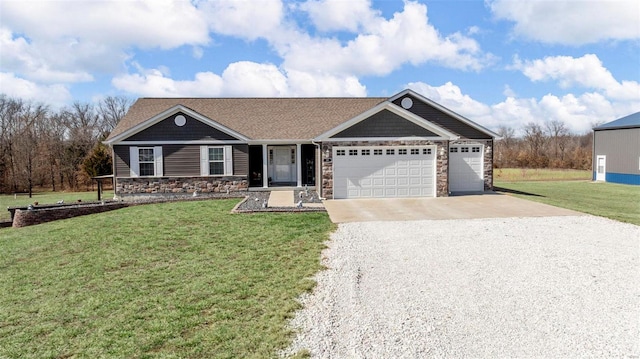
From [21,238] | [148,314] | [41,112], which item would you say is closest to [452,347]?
[148,314]

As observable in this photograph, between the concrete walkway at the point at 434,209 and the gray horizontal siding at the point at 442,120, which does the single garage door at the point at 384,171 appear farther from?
the gray horizontal siding at the point at 442,120

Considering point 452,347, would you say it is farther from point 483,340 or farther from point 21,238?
point 21,238

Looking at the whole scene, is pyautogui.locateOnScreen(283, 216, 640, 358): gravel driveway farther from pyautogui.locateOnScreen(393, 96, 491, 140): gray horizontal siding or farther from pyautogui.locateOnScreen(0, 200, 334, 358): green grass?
pyautogui.locateOnScreen(393, 96, 491, 140): gray horizontal siding

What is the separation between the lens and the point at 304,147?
67.7 ft

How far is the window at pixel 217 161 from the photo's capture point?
1886 cm

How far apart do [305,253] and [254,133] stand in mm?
12738

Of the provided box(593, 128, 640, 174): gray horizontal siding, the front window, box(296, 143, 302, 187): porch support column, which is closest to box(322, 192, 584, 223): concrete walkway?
box(296, 143, 302, 187): porch support column

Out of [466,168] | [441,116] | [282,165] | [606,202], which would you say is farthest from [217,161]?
[606,202]

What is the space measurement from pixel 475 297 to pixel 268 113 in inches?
716

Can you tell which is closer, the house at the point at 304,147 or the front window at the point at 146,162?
the house at the point at 304,147

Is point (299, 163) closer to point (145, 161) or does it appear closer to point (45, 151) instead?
point (145, 161)

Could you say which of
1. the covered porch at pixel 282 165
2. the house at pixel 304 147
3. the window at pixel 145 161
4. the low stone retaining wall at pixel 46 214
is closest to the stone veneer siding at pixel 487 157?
the house at pixel 304 147

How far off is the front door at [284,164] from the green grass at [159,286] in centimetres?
934

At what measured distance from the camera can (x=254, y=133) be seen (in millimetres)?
20016
